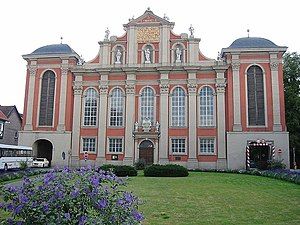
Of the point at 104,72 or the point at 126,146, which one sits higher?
the point at 104,72

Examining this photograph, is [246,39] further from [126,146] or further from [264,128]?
[126,146]

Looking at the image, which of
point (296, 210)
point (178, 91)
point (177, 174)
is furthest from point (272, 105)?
point (296, 210)

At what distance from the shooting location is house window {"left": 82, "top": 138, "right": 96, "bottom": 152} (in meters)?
36.6

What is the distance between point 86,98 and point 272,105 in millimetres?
19810

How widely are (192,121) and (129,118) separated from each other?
670 cm

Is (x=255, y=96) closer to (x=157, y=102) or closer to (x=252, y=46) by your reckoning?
(x=252, y=46)

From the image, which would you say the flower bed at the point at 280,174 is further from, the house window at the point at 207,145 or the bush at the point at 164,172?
A: the bush at the point at 164,172

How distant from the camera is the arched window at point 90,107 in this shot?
3706 centimetres

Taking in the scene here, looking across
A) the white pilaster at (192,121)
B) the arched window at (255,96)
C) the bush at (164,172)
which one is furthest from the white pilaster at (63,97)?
the arched window at (255,96)

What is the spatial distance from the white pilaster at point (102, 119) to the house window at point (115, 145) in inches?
29.5

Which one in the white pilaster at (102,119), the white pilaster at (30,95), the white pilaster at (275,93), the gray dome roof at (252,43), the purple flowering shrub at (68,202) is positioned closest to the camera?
the purple flowering shrub at (68,202)

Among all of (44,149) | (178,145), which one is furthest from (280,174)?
(44,149)

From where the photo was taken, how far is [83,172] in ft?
17.7

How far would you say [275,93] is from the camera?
3425 centimetres
